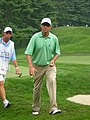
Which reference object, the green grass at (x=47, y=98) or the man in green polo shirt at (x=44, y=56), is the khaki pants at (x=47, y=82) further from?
the green grass at (x=47, y=98)

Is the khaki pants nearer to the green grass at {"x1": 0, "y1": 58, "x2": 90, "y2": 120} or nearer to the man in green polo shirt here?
the man in green polo shirt

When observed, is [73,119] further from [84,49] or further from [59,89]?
[84,49]

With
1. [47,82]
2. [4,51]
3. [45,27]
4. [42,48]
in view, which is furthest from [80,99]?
[45,27]

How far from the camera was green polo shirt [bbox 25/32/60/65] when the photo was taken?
663cm

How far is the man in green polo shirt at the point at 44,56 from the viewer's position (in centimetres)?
660

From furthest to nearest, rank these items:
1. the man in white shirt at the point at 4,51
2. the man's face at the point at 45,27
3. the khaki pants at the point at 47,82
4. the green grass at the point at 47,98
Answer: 1. the man in white shirt at the point at 4,51
2. the green grass at the point at 47,98
3. the khaki pants at the point at 47,82
4. the man's face at the point at 45,27

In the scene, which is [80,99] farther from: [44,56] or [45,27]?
[45,27]

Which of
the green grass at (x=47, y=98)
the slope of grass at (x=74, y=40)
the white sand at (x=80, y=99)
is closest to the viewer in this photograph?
the green grass at (x=47, y=98)

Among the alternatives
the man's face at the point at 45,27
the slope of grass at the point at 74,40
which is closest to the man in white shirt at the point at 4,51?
the man's face at the point at 45,27

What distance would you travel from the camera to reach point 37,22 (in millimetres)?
51531

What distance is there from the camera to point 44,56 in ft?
22.0

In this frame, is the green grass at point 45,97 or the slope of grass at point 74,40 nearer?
the green grass at point 45,97

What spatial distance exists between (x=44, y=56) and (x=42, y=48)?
165 mm

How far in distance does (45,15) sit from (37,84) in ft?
149
